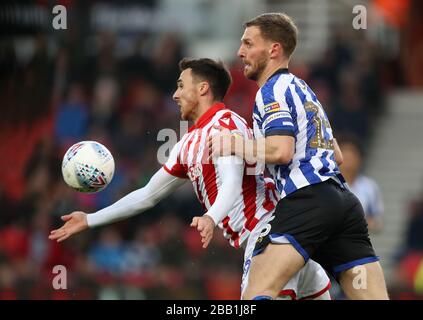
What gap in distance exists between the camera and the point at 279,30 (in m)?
7.35

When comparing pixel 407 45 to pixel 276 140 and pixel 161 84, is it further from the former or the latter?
pixel 276 140

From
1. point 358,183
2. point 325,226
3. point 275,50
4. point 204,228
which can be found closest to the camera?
point 204,228

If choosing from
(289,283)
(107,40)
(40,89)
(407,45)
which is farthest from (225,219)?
(407,45)

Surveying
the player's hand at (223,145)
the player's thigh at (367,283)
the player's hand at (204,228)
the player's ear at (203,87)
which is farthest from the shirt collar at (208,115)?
the player's thigh at (367,283)

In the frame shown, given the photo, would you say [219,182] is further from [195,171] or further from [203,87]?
[203,87]

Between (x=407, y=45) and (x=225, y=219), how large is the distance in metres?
13.5

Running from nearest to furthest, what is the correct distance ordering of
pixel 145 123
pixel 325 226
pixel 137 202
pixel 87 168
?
pixel 325 226, pixel 87 168, pixel 137 202, pixel 145 123

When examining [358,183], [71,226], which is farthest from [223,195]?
[358,183]

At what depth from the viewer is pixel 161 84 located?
16.7 m

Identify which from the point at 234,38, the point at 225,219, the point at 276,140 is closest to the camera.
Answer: the point at 276,140

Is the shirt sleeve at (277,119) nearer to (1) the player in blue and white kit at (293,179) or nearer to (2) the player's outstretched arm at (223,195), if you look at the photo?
(1) the player in blue and white kit at (293,179)

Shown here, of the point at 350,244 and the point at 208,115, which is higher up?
the point at 208,115

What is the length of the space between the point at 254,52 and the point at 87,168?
1.38 meters

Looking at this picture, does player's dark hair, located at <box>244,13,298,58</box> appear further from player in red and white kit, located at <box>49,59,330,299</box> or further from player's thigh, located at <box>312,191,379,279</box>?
player's thigh, located at <box>312,191,379,279</box>
